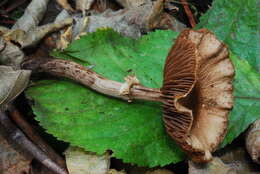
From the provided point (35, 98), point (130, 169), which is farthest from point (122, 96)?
point (35, 98)

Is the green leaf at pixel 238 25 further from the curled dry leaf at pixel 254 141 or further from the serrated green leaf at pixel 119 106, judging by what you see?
the curled dry leaf at pixel 254 141

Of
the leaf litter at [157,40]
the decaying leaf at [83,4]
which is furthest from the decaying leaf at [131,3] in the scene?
the decaying leaf at [83,4]

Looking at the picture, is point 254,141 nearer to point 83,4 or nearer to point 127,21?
point 127,21

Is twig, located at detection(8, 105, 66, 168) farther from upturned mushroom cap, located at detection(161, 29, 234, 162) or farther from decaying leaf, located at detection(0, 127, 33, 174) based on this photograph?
upturned mushroom cap, located at detection(161, 29, 234, 162)

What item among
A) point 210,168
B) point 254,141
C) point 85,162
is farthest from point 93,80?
point 254,141

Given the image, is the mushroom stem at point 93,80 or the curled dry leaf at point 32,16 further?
the curled dry leaf at point 32,16

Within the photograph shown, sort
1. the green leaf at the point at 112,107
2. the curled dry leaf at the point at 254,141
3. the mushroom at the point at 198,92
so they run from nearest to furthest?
the mushroom at the point at 198,92 → the curled dry leaf at the point at 254,141 → the green leaf at the point at 112,107

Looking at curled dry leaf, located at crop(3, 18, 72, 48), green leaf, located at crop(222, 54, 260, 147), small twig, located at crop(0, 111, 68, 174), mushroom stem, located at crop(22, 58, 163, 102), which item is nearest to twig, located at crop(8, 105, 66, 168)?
small twig, located at crop(0, 111, 68, 174)
